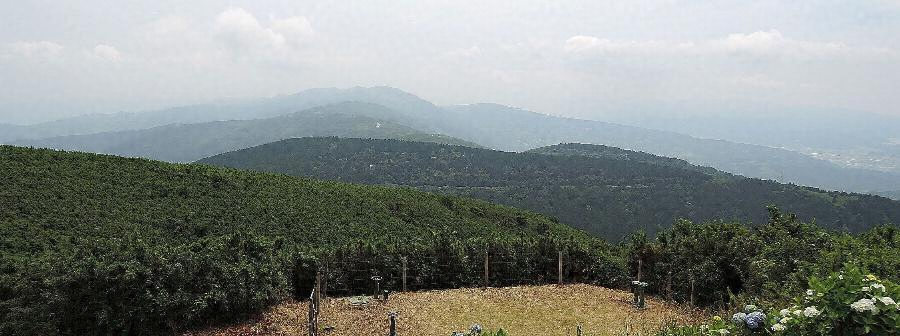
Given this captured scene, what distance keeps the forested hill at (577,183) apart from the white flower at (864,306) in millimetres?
71797

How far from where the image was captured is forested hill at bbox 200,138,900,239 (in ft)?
249

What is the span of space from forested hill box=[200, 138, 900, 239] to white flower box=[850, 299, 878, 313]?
71797 millimetres

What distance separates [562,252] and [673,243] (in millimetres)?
3603

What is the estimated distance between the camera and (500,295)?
15414 millimetres

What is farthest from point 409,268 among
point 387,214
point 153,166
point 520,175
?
point 520,175

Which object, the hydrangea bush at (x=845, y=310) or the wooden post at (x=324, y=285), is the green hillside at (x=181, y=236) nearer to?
the wooden post at (x=324, y=285)

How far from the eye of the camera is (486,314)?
1323 cm

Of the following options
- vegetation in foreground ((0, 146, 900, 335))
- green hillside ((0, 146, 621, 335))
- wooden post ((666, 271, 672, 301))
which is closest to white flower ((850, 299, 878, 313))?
vegetation in foreground ((0, 146, 900, 335))

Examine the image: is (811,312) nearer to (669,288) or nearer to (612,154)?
(669,288)

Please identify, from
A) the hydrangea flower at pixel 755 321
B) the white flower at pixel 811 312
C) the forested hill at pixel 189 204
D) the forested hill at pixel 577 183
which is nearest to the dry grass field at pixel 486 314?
the hydrangea flower at pixel 755 321

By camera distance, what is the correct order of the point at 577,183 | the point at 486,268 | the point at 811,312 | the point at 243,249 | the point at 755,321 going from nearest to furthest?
the point at 811,312 < the point at 755,321 < the point at 243,249 < the point at 486,268 < the point at 577,183

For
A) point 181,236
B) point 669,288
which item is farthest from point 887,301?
point 181,236

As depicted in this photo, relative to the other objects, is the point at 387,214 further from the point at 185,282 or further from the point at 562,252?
the point at 185,282

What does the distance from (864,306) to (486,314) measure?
10.1m
